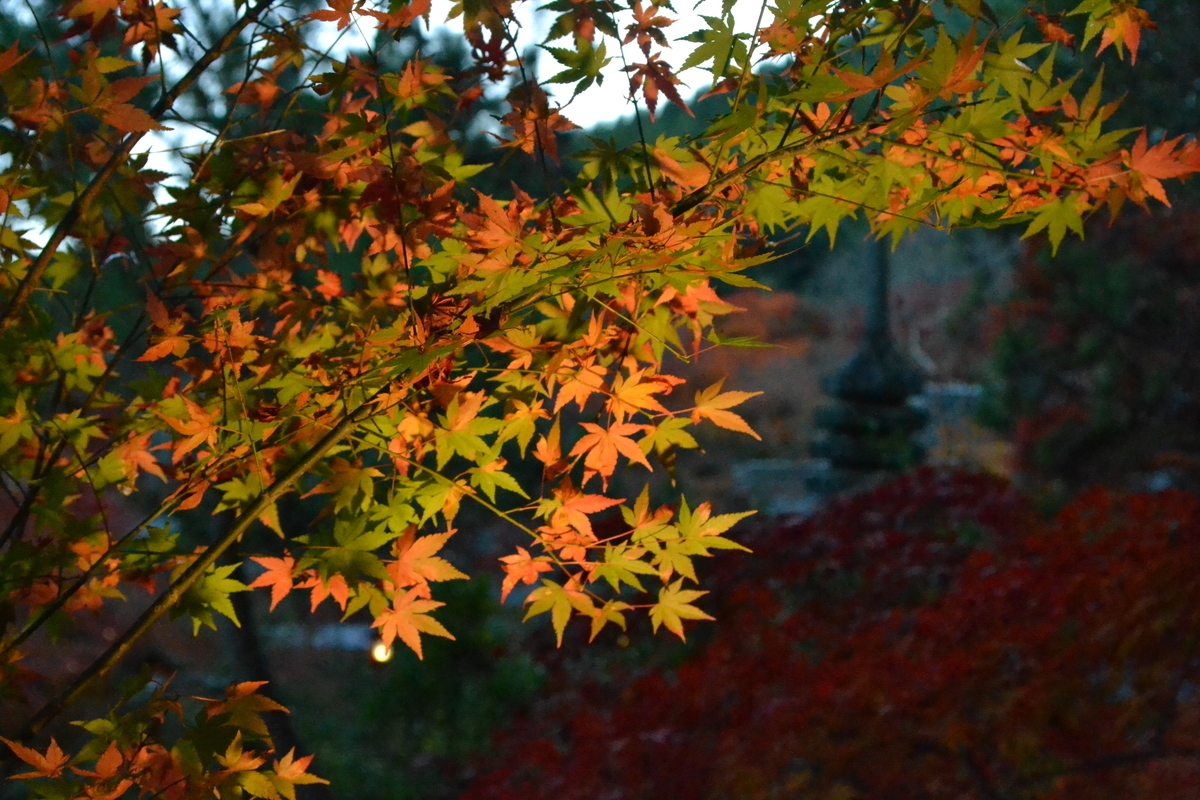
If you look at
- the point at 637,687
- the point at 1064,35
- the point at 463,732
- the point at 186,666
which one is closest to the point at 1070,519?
the point at 637,687

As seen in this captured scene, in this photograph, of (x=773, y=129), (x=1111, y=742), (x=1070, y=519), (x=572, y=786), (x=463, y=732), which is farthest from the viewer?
(x=463, y=732)

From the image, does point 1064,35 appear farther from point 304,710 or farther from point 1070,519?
point 304,710

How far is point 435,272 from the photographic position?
121cm

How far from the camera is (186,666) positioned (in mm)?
7750

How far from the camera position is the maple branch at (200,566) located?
120 cm

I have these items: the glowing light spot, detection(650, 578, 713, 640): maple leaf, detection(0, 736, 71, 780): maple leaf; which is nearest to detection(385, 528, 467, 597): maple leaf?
the glowing light spot

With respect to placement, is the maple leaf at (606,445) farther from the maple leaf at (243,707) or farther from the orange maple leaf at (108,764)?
the orange maple leaf at (108,764)

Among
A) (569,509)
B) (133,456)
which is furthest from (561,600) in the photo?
(133,456)

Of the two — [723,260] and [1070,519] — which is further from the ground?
[723,260]

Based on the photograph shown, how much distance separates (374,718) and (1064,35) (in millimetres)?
5794

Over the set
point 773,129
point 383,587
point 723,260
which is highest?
point 773,129

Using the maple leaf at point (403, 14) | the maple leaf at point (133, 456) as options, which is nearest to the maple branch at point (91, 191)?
the maple leaf at point (133, 456)

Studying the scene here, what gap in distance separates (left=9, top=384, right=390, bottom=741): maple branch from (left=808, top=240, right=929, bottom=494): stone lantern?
797 cm

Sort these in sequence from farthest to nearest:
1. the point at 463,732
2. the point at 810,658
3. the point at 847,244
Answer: the point at 847,244 < the point at 463,732 < the point at 810,658
